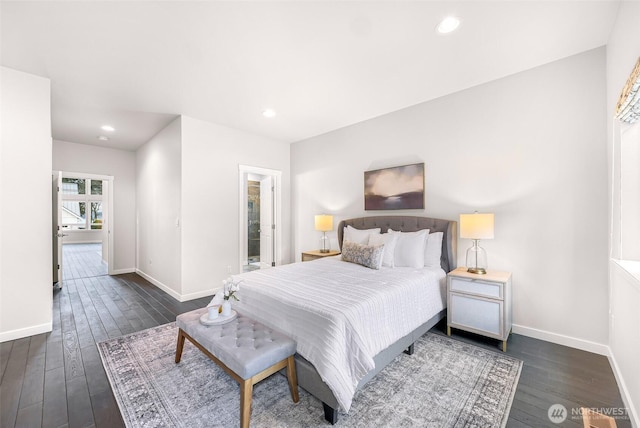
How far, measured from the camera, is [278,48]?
2418 mm

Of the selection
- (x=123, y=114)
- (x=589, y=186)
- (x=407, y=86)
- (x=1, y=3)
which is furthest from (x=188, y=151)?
(x=589, y=186)

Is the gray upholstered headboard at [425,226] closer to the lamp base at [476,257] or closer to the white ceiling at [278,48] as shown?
the lamp base at [476,257]

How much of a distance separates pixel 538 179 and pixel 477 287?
130cm

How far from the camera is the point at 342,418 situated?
1669 mm

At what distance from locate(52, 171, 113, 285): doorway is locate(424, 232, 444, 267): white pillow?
619cm

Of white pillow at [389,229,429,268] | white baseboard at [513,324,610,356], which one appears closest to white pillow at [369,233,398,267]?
white pillow at [389,229,429,268]

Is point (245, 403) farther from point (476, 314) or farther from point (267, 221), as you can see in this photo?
point (267, 221)

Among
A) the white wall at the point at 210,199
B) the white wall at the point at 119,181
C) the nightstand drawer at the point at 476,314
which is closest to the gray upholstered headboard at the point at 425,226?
the nightstand drawer at the point at 476,314

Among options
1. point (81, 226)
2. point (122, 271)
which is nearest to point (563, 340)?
point (122, 271)

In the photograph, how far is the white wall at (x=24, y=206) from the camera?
2.71 metres

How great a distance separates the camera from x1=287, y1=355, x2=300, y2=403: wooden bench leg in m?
1.79

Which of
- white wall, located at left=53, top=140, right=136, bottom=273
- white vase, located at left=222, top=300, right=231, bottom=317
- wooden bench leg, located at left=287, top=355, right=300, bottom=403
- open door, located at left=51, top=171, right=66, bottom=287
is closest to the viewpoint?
wooden bench leg, located at left=287, top=355, right=300, bottom=403

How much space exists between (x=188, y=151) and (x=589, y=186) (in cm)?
490

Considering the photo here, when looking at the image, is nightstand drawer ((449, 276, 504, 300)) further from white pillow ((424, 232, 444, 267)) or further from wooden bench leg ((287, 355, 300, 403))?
wooden bench leg ((287, 355, 300, 403))
